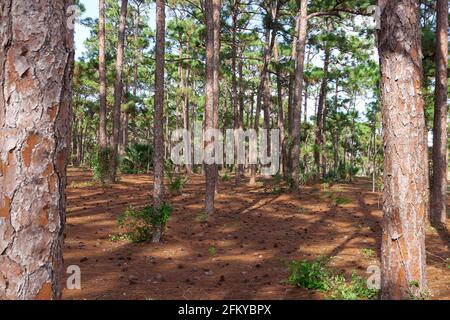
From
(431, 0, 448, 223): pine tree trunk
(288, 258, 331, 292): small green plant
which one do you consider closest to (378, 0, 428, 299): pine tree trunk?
(288, 258, 331, 292): small green plant

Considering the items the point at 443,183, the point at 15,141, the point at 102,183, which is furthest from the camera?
the point at 102,183

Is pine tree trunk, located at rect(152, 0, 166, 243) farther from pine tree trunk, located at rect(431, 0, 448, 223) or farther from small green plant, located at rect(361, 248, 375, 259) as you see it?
pine tree trunk, located at rect(431, 0, 448, 223)

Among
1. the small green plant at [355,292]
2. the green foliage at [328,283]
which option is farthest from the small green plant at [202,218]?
the small green plant at [355,292]

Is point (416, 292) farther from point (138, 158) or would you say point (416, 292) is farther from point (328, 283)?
point (138, 158)

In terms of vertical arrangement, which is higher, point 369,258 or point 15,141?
point 15,141

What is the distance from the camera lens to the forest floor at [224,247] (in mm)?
5859

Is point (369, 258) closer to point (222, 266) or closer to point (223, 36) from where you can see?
point (222, 266)

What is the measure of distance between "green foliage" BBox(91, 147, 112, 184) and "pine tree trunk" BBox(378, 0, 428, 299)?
13.7m

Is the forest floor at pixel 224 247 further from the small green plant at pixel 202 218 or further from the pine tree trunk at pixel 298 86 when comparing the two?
the pine tree trunk at pixel 298 86

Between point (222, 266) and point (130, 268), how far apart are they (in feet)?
5.45

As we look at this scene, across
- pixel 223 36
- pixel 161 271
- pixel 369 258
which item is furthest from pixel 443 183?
pixel 223 36

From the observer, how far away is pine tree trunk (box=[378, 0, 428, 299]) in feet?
14.5

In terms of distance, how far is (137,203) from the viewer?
12898 millimetres

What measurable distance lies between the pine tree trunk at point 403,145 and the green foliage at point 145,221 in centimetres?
540
